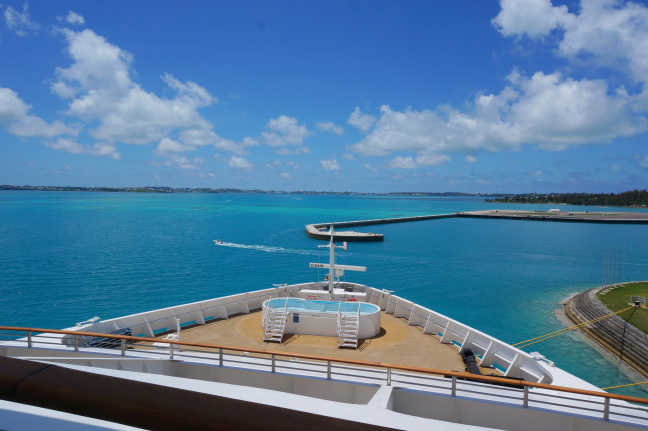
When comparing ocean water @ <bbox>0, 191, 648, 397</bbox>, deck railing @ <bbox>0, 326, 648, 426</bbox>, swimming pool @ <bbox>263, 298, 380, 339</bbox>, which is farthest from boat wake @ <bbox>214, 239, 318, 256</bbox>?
deck railing @ <bbox>0, 326, 648, 426</bbox>

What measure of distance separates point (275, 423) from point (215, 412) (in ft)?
0.90

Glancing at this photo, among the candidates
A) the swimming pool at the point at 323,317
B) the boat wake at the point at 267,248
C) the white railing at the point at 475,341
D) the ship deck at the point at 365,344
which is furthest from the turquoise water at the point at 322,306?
the boat wake at the point at 267,248

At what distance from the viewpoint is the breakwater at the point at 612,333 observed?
77.4ft

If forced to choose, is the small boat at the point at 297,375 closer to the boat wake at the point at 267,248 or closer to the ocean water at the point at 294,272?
the ocean water at the point at 294,272

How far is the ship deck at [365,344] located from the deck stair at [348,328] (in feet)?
0.98

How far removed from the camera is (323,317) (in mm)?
15719

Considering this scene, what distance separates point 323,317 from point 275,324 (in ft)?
6.58

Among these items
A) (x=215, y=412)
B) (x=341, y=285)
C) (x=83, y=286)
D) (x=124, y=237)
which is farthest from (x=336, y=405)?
(x=124, y=237)

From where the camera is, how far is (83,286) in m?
40.0

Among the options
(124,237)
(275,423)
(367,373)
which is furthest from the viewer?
(124,237)

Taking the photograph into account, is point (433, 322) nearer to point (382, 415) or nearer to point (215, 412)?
point (382, 415)

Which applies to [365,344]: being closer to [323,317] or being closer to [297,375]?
[323,317]

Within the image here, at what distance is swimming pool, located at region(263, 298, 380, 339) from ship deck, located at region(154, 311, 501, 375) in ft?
0.85

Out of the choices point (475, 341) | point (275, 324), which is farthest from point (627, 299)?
point (275, 324)
